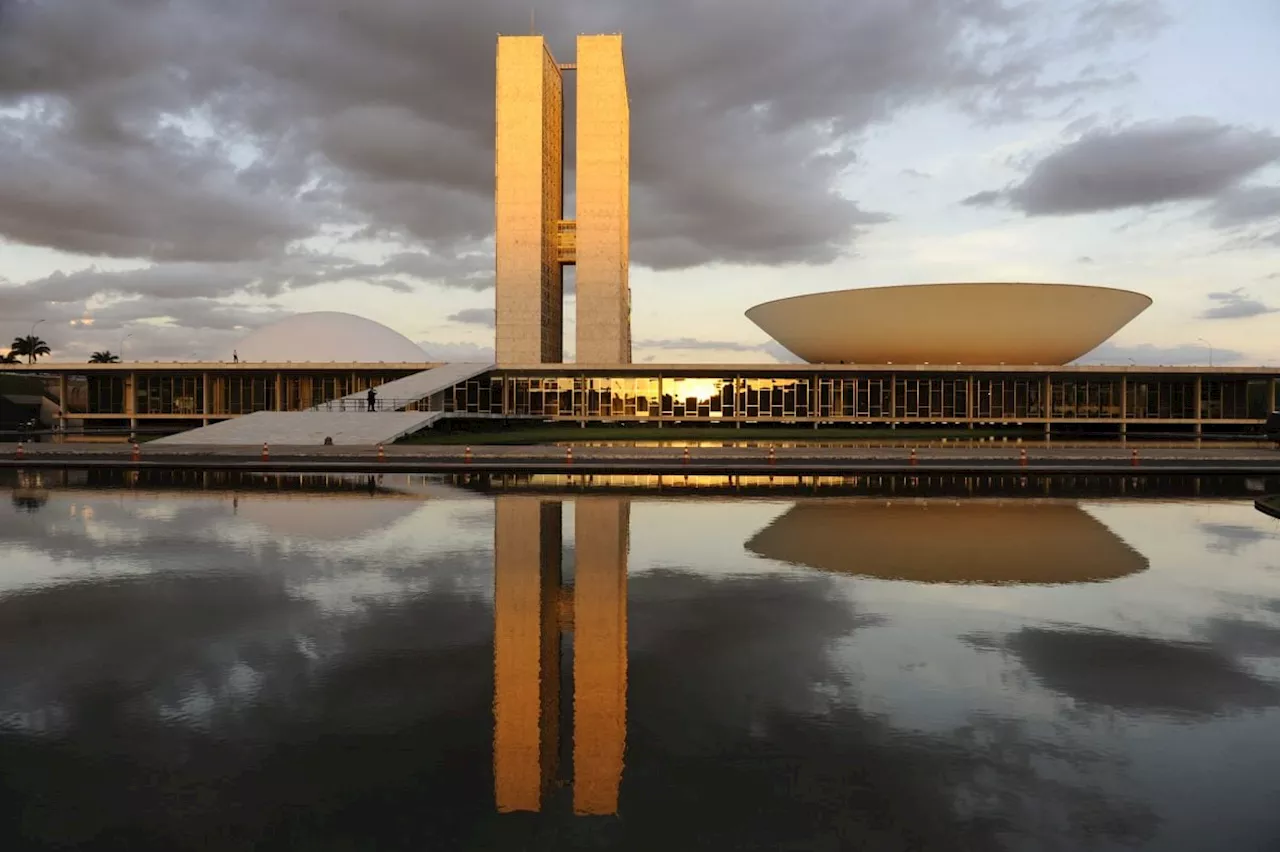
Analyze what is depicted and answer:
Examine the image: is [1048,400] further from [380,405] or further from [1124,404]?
[380,405]

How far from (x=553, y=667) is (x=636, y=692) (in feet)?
3.22

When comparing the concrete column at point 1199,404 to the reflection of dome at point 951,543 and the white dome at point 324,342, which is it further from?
the white dome at point 324,342

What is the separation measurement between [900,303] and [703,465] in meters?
37.7

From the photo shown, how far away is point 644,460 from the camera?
3052cm

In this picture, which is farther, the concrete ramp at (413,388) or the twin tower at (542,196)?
the twin tower at (542,196)

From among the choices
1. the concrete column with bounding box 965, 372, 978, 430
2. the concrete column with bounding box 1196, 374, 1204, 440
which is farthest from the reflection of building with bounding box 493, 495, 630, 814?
the concrete column with bounding box 1196, 374, 1204, 440

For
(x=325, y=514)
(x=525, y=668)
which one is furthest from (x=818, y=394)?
(x=525, y=668)

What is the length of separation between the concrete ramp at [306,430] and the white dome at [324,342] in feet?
294

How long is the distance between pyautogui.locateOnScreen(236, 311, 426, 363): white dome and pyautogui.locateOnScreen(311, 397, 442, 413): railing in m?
80.7

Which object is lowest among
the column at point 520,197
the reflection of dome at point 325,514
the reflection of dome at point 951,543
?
the reflection of dome at point 951,543

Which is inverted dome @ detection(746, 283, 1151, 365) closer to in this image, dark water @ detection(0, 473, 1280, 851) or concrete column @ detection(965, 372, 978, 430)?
concrete column @ detection(965, 372, 978, 430)

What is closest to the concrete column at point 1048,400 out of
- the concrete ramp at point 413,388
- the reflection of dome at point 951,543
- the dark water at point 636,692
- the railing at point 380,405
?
the concrete ramp at point 413,388

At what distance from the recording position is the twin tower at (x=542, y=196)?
77.2 m

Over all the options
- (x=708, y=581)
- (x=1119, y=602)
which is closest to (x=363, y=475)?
(x=708, y=581)
